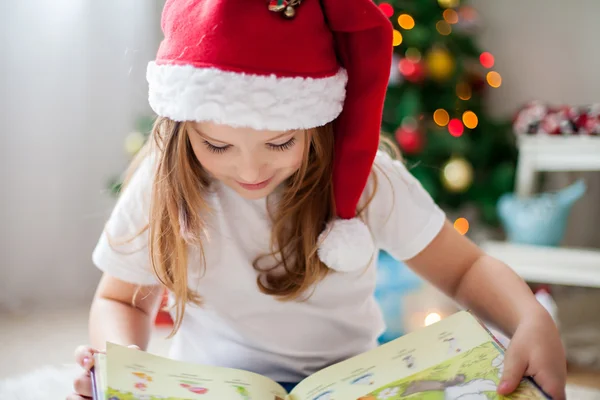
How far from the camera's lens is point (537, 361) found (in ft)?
1.94

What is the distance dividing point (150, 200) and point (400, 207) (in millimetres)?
330

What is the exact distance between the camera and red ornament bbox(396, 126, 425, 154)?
1799 millimetres

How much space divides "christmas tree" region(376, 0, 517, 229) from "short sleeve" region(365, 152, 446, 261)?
0.98 meters

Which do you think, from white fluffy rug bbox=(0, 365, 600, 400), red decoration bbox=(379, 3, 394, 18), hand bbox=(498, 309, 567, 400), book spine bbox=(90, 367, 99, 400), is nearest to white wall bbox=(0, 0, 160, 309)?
white fluffy rug bbox=(0, 365, 600, 400)

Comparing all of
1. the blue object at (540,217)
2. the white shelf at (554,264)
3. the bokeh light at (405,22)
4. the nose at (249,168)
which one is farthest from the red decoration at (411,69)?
the nose at (249,168)

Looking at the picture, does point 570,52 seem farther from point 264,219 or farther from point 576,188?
point 264,219

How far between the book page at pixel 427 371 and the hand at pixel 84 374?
0.68ft

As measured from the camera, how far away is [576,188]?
1.79 metres

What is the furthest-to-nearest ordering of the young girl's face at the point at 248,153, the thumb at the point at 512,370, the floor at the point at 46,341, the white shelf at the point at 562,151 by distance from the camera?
1. the white shelf at the point at 562,151
2. the floor at the point at 46,341
3. the young girl's face at the point at 248,153
4. the thumb at the point at 512,370

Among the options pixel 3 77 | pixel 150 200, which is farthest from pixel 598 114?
pixel 3 77

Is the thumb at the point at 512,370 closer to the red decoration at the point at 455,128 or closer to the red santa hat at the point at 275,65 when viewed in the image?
the red santa hat at the point at 275,65

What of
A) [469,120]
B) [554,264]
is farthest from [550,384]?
[469,120]

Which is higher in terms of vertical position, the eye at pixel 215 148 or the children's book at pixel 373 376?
the eye at pixel 215 148

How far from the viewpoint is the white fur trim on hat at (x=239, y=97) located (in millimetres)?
610
